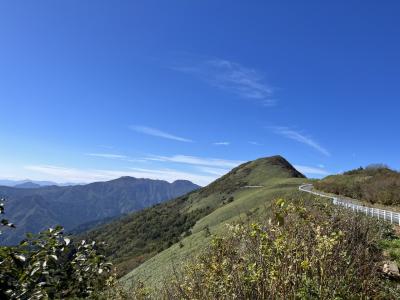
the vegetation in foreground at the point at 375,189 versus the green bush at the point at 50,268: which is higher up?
the vegetation in foreground at the point at 375,189

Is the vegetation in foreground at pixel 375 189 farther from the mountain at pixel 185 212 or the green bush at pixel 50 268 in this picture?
the green bush at pixel 50 268

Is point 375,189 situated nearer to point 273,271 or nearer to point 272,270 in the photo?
point 272,270

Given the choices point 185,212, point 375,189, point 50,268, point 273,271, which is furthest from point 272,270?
point 185,212

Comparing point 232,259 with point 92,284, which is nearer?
point 92,284

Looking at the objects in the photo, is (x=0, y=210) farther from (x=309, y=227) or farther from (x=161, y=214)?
(x=161, y=214)

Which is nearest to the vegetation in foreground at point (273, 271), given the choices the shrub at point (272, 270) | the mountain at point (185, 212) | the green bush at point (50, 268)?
the shrub at point (272, 270)

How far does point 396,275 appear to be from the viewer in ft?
31.8

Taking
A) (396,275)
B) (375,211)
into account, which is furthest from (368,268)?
(375,211)

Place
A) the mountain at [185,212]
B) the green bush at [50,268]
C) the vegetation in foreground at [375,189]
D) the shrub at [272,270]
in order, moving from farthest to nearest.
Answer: the mountain at [185,212] < the vegetation in foreground at [375,189] < the shrub at [272,270] < the green bush at [50,268]

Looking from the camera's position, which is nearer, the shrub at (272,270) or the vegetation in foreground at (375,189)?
the shrub at (272,270)

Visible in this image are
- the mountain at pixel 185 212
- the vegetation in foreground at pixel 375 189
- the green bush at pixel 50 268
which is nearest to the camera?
the green bush at pixel 50 268

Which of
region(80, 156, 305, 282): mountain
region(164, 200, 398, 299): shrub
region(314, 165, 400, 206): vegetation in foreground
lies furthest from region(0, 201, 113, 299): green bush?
region(80, 156, 305, 282): mountain

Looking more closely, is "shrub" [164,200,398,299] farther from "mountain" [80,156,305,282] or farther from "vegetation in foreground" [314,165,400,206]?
"mountain" [80,156,305,282]

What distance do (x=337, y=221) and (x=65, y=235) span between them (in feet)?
27.9
